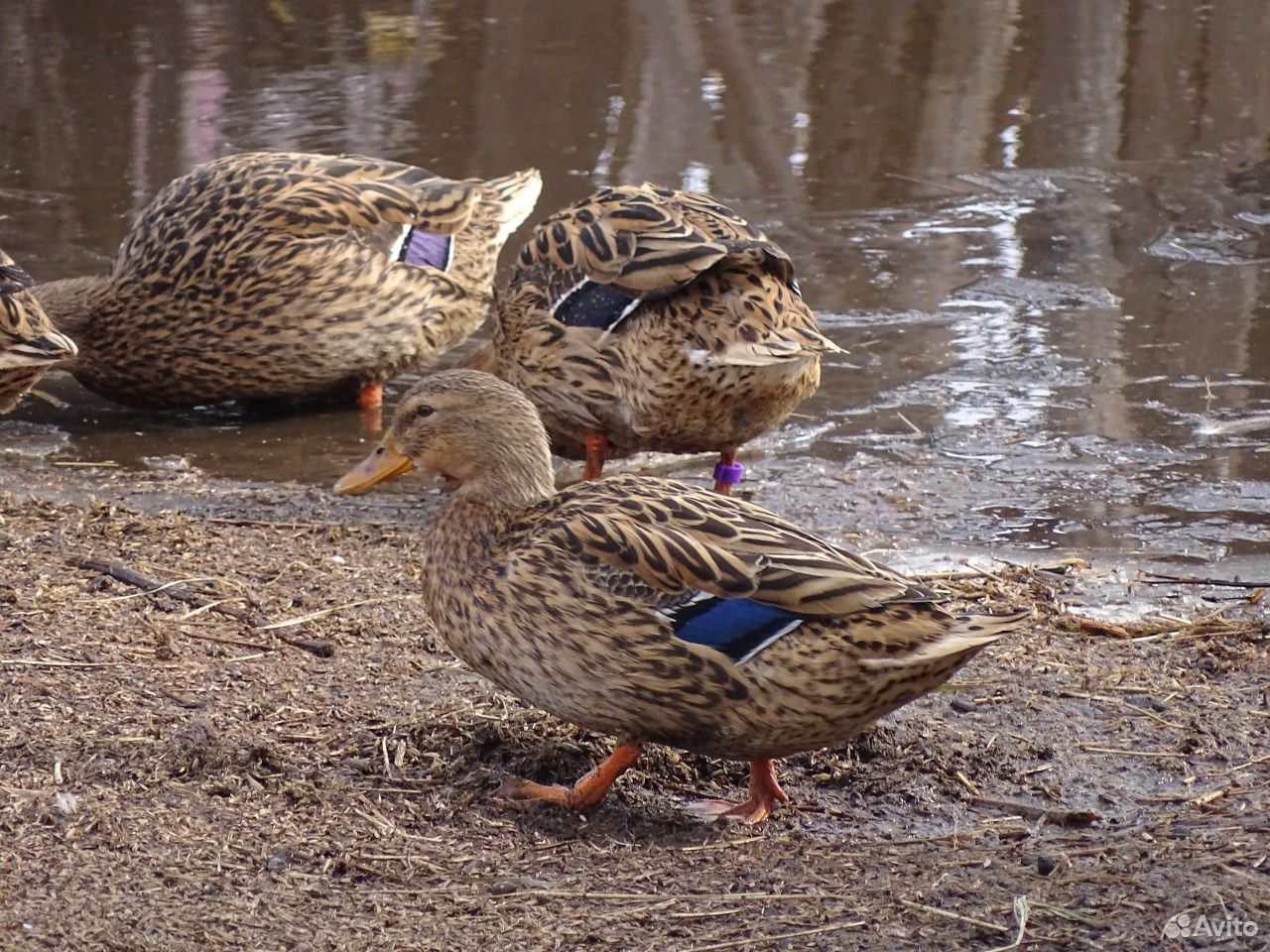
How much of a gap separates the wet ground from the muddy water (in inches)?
1.3

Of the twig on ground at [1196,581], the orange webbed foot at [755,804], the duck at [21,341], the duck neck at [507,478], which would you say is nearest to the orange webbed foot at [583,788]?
the orange webbed foot at [755,804]

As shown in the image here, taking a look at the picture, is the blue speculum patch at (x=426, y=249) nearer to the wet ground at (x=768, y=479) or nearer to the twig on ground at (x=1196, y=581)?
the wet ground at (x=768, y=479)

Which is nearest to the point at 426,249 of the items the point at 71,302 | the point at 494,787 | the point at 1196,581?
the point at 71,302

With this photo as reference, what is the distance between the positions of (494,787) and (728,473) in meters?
2.51

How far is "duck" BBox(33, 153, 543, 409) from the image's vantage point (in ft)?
24.8

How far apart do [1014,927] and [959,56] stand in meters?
9.64

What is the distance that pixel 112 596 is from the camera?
5219mm

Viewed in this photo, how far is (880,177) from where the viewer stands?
10.1 metres

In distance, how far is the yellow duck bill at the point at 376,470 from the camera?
4988 mm

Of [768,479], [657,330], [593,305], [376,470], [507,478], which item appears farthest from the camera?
[768,479]

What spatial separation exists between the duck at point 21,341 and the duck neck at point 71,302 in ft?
2.98

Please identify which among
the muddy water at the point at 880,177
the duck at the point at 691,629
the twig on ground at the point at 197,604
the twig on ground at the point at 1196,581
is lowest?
the muddy water at the point at 880,177

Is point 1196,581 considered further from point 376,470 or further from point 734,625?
point 376,470

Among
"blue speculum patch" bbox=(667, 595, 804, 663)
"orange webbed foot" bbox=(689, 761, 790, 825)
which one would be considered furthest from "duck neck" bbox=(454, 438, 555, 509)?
"orange webbed foot" bbox=(689, 761, 790, 825)
